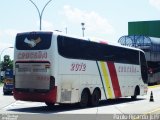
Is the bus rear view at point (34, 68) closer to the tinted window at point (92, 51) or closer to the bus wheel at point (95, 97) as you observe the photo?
the tinted window at point (92, 51)

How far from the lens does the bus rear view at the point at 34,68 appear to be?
838 inches

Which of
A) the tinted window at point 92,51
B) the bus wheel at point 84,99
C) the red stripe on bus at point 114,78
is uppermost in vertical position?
the tinted window at point 92,51

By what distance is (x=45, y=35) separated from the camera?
21609 millimetres

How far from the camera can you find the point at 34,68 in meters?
21.7

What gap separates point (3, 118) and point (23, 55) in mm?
5970

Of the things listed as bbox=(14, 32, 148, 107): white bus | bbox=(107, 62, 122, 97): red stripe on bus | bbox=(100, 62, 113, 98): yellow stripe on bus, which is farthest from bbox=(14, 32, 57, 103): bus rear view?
bbox=(107, 62, 122, 97): red stripe on bus

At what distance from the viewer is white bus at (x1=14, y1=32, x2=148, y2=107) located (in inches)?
840

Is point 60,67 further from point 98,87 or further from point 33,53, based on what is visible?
point 98,87

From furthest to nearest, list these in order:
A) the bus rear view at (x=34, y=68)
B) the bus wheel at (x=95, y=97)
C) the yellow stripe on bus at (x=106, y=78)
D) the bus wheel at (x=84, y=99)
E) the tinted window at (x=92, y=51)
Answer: the yellow stripe on bus at (x=106, y=78) → the bus wheel at (x=95, y=97) → the bus wheel at (x=84, y=99) → the tinted window at (x=92, y=51) → the bus rear view at (x=34, y=68)

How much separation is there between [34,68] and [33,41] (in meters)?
1.23

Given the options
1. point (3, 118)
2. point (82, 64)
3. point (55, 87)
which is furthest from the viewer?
point (82, 64)

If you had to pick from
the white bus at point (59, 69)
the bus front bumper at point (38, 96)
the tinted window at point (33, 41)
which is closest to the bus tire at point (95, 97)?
the white bus at point (59, 69)

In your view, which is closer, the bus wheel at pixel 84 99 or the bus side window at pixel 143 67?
the bus wheel at pixel 84 99

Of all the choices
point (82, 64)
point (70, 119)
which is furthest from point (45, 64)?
point (70, 119)
